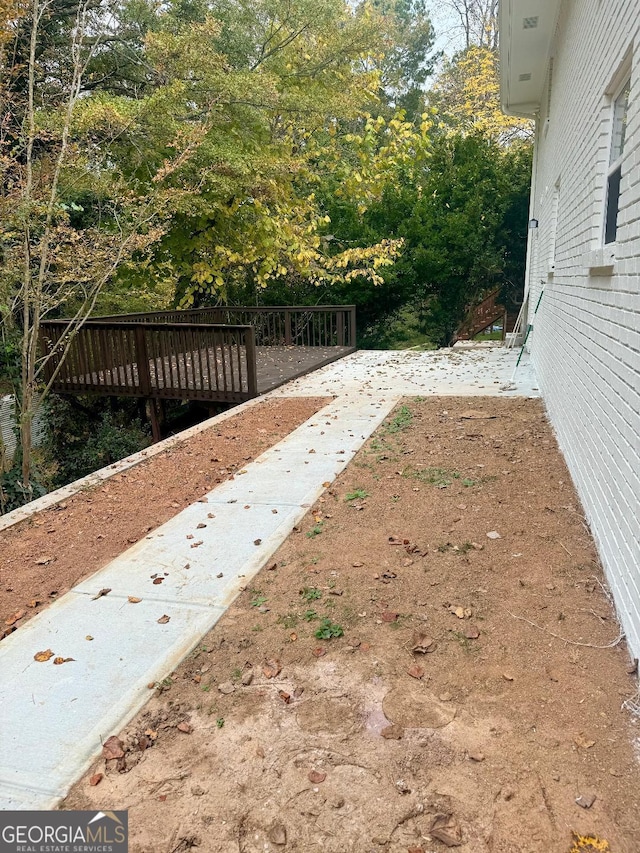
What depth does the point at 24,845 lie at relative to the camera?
1.79m

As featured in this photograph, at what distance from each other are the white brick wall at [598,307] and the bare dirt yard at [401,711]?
370mm

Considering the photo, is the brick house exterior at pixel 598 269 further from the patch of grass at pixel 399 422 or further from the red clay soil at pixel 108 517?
the red clay soil at pixel 108 517

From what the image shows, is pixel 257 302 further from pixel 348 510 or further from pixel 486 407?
pixel 348 510

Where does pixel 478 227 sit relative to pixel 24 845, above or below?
above

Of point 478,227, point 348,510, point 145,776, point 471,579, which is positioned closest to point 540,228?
point 478,227

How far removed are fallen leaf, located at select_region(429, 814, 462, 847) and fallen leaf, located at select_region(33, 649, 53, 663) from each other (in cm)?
176

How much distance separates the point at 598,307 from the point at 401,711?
266 cm

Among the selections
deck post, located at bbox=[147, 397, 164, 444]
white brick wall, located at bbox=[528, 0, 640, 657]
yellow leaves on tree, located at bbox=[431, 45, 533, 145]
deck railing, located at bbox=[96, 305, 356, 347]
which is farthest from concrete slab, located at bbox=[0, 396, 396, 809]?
yellow leaves on tree, located at bbox=[431, 45, 533, 145]

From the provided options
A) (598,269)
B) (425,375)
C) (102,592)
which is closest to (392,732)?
(102,592)

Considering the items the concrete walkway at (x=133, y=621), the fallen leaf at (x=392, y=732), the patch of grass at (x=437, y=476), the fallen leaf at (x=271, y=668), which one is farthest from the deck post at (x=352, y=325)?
the fallen leaf at (x=392, y=732)

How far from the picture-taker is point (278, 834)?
1744mm

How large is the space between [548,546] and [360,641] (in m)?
1.35

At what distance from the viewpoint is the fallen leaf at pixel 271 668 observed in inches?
97.1

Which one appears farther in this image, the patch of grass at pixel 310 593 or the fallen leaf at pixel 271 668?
the patch of grass at pixel 310 593
